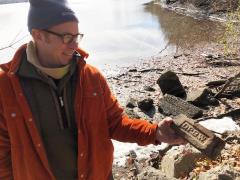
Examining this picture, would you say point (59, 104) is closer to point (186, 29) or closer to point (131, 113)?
point (131, 113)

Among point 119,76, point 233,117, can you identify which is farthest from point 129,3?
point 233,117

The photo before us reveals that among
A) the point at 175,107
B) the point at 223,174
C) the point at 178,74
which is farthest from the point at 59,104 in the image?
the point at 178,74

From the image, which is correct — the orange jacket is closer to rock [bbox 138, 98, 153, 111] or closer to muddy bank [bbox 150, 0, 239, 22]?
rock [bbox 138, 98, 153, 111]

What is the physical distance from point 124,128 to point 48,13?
40.8 inches

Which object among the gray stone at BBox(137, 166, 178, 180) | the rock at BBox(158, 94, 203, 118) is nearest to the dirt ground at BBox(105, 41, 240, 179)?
the rock at BBox(158, 94, 203, 118)

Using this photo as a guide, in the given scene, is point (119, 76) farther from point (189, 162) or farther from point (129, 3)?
point (129, 3)

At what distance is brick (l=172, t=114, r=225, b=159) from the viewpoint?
3094mm

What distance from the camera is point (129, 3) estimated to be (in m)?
34.2

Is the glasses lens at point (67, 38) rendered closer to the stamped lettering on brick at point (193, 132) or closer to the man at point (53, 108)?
the man at point (53, 108)

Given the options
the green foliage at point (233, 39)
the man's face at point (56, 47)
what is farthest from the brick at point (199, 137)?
the green foliage at point (233, 39)

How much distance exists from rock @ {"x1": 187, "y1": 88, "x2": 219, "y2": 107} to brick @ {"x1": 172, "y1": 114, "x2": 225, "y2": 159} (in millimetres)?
7927

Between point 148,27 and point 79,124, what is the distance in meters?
20.9

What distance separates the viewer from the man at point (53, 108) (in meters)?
2.95

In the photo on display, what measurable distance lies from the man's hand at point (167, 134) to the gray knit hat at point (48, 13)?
102 centimetres
